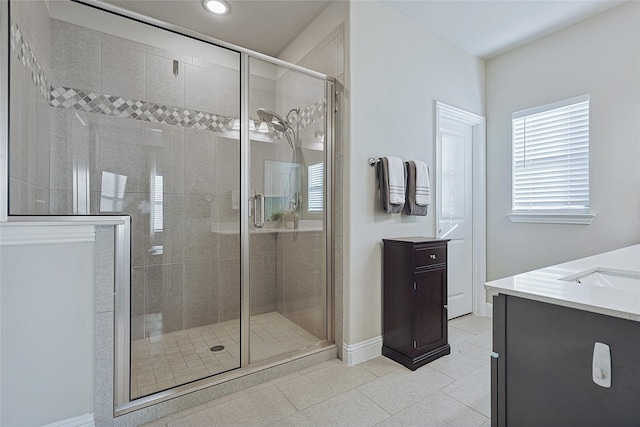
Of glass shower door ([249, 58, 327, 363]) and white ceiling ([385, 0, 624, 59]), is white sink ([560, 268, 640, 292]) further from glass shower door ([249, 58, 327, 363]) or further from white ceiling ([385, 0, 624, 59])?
white ceiling ([385, 0, 624, 59])

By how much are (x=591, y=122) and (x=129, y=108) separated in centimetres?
361

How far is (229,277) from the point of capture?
240cm

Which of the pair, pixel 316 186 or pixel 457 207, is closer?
pixel 316 186

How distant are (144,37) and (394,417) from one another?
2.76 m

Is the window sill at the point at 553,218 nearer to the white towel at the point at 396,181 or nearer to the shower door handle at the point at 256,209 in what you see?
the white towel at the point at 396,181

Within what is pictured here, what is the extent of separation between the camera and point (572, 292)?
3.20ft

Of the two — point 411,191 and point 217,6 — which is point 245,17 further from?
point 411,191

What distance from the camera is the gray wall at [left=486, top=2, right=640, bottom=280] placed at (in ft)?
7.57

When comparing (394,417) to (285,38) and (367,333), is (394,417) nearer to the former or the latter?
(367,333)

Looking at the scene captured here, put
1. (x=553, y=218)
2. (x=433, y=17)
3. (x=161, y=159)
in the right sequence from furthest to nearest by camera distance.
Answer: (x=553, y=218)
(x=433, y=17)
(x=161, y=159)

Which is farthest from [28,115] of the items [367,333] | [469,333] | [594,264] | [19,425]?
[469,333]

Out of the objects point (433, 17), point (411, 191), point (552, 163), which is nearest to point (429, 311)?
point (411, 191)

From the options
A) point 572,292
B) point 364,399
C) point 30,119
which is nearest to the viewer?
point 572,292

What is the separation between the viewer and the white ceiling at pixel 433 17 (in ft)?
7.83
